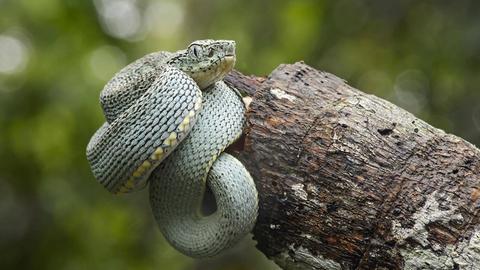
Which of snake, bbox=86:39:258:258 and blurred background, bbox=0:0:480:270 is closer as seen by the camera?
snake, bbox=86:39:258:258

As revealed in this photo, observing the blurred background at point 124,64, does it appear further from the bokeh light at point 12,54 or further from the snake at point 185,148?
the snake at point 185,148

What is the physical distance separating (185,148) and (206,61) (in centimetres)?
34

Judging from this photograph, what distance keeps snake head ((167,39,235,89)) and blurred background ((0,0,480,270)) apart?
9.16ft

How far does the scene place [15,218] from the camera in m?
6.67

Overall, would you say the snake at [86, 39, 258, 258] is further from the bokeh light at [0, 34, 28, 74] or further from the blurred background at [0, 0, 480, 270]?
the bokeh light at [0, 34, 28, 74]

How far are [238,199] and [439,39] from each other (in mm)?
3479

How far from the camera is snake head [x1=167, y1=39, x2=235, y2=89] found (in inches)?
90.0

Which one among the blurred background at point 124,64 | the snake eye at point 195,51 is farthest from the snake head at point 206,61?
the blurred background at point 124,64

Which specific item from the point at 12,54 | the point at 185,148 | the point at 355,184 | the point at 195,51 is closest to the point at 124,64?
the point at 12,54

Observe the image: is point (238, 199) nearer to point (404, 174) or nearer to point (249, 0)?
point (404, 174)

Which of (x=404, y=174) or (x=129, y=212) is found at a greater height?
(x=129, y=212)

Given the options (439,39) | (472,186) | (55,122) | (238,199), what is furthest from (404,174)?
(55,122)

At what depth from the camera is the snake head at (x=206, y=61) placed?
2.29 meters

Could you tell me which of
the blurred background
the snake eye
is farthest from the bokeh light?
the snake eye
